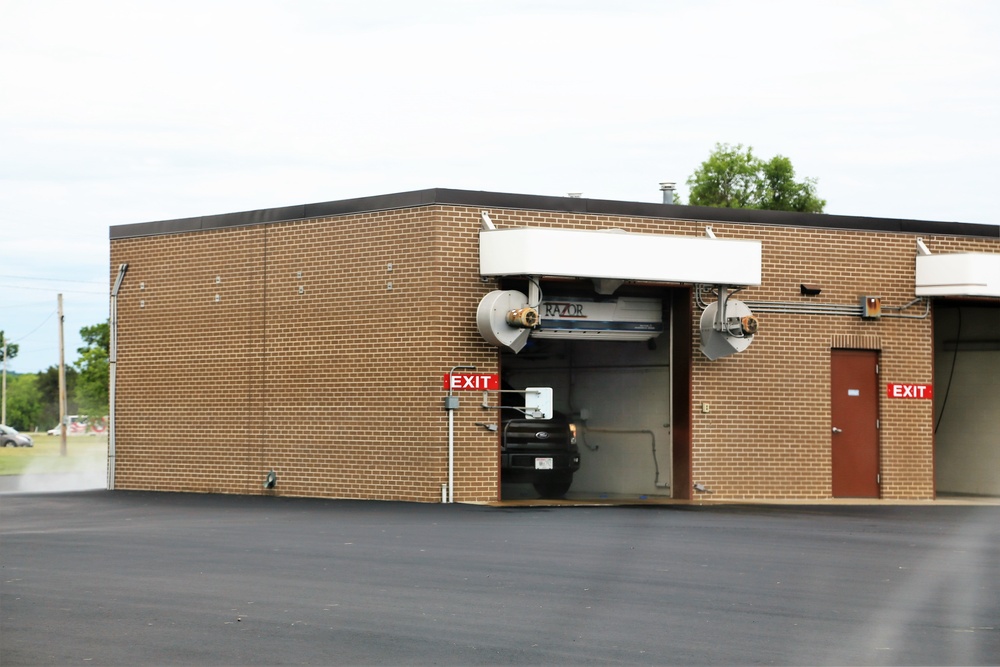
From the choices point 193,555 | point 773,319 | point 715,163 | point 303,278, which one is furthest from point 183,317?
point 715,163

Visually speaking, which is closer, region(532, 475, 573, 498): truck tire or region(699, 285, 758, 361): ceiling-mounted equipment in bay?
region(699, 285, 758, 361): ceiling-mounted equipment in bay

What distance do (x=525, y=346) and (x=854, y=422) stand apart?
5.68m

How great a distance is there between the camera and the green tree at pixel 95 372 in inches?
3086

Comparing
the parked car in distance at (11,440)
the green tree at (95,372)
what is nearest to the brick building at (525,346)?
the green tree at (95,372)

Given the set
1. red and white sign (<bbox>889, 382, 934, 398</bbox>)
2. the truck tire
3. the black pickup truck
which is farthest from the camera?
red and white sign (<bbox>889, 382, 934, 398</bbox>)

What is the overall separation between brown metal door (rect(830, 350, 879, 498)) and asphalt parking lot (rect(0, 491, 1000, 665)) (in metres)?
5.18

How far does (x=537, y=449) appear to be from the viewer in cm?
2272

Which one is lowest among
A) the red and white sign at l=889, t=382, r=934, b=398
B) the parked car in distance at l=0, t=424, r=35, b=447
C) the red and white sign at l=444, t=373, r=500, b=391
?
the parked car in distance at l=0, t=424, r=35, b=447

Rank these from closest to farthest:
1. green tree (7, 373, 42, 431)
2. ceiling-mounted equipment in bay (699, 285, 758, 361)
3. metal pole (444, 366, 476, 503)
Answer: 1. metal pole (444, 366, 476, 503)
2. ceiling-mounted equipment in bay (699, 285, 758, 361)
3. green tree (7, 373, 42, 431)

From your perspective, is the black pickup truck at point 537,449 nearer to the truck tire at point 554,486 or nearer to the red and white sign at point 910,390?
the truck tire at point 554,486

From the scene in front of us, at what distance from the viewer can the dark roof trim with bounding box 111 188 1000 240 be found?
21875 millimetres

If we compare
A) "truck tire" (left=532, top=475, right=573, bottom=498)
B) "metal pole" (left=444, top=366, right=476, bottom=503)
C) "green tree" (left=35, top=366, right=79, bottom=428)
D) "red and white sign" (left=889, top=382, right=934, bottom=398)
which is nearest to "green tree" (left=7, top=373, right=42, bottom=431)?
"green tree" (left=35, top=366, right=79, bottom=428)

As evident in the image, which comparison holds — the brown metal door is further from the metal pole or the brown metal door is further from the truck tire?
the metal pole

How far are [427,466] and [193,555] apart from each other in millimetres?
8135
